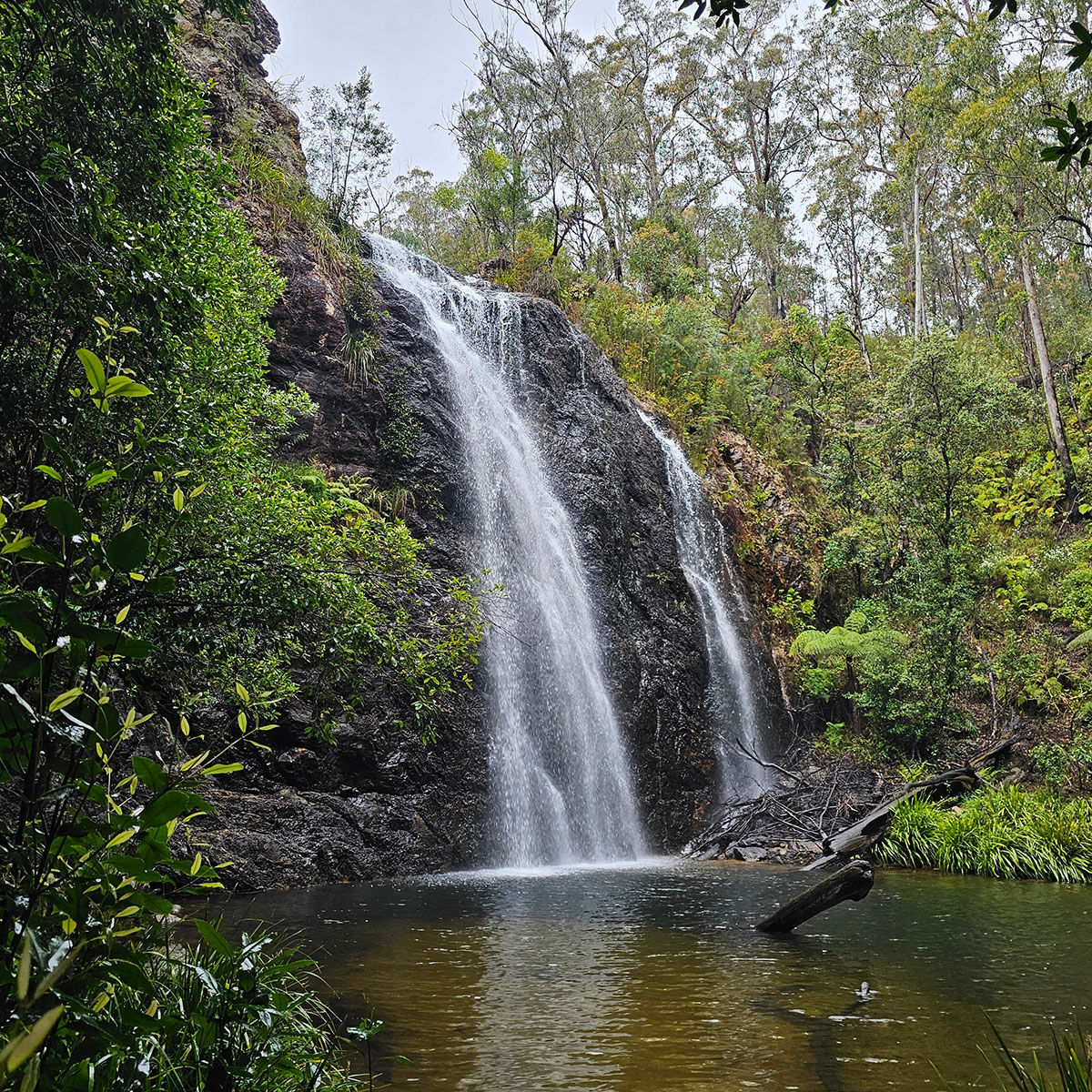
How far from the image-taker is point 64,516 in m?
1.51

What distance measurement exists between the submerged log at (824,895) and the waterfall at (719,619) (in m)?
8.19

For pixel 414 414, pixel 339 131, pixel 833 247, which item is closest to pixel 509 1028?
pixel 414 414

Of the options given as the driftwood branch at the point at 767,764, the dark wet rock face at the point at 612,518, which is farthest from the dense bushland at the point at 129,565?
the driftwood branch at the point at 767,764

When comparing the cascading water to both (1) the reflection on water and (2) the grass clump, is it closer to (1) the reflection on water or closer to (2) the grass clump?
(1) the reflection on water

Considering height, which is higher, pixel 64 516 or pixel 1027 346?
pixel 1027 346

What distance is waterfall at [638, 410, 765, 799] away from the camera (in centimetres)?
1655

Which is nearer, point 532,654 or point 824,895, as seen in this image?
point 824,895

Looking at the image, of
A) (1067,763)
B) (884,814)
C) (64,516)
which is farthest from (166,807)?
(1067,763)

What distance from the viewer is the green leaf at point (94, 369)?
1536mm

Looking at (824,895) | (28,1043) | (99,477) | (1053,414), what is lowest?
(824,895)

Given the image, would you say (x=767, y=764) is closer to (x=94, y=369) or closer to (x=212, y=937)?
(x=212, y=937)

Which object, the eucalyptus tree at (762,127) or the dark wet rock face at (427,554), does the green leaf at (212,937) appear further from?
the eucalyptus tree at (762,127)

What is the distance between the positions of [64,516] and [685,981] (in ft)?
19.5

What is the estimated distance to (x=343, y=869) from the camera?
10688mm
